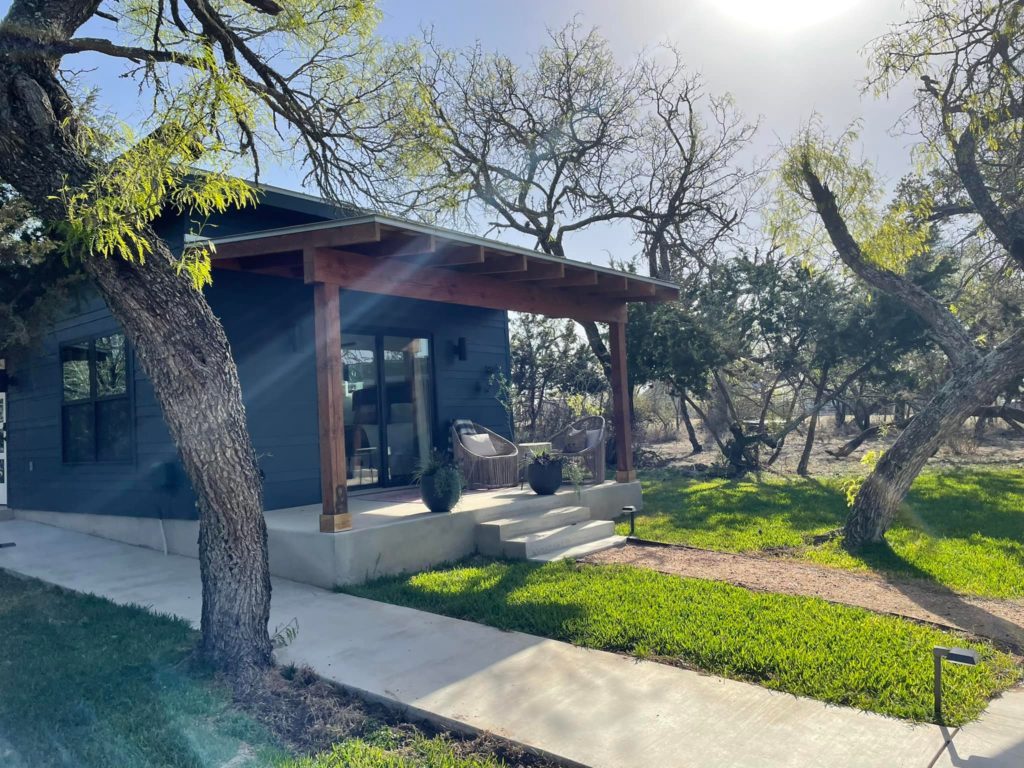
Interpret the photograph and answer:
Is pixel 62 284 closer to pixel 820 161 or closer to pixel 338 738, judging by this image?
pixel 338 738

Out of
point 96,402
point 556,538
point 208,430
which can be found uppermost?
point 96,402

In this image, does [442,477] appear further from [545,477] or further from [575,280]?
[575,280]

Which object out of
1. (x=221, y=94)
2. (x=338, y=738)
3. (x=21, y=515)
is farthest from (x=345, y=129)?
(x=21, y=515)

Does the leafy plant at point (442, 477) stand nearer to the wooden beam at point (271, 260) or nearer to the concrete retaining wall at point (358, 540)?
the concrete retaining wall at point (358, 540)

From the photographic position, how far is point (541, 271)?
23.8 ft

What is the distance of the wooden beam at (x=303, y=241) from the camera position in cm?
553

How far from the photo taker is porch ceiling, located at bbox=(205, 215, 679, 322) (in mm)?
5742

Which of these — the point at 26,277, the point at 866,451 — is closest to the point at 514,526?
the point at 26,277

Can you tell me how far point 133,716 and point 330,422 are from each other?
2.72 m

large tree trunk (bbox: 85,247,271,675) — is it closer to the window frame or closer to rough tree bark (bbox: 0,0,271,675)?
rough tree bark (bbox: 0,0,271,675)

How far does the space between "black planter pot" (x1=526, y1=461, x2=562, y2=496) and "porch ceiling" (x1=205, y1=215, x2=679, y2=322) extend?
1.63 metres

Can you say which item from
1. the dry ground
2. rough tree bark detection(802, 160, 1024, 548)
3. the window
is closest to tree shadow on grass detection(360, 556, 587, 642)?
rough tree bark detection(802, 160, 1024, 548)

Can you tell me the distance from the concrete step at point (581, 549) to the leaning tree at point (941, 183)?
2029 mm

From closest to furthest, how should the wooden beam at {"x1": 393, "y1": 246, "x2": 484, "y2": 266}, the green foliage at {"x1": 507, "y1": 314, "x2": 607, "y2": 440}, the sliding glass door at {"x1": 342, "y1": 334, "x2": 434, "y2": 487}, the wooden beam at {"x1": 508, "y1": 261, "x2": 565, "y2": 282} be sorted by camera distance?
the wooden beam at {"x1": 393, "y1": 246, "x2": 484, "y2": 266}, the wooden beam at {"x1": 508, "y1": 261, "x2": 565, "y2": 282}, the sliding glass door at {"x1": 342, "y1": 334, "x2": 434, "y2": 487}, the green foliage at {"x1": 507, "y1": 314, "x2": 607, "y2": 440}
